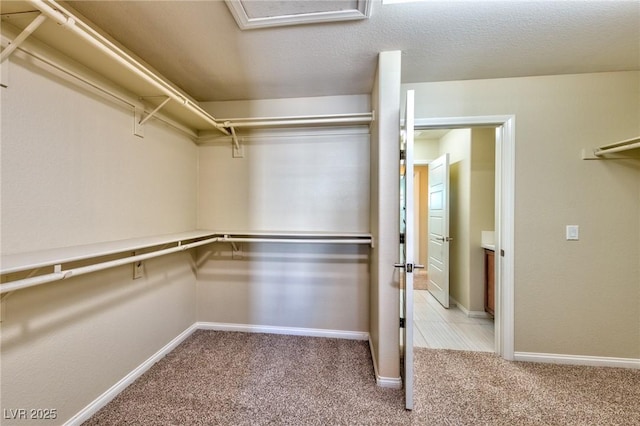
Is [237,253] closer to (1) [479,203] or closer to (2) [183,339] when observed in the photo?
(2) [183,339]

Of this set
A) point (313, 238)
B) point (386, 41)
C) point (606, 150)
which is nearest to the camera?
point (386, 41)

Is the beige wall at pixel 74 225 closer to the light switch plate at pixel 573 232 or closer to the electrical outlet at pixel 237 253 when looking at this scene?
the electrical outlet at pixel 237 253

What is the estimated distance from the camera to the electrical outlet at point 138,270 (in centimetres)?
167

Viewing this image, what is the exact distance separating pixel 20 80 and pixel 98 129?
0.36 meters

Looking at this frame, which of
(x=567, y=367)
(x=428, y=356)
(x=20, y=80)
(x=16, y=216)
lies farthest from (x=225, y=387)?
(x=567, y=367)

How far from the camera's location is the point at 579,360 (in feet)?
6.18

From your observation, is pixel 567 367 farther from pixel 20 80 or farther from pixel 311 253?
pixel 20 80

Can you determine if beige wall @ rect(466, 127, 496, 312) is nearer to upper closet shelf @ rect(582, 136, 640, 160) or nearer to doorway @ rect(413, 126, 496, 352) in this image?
doorway @ rect(413, 126, 496, 352)

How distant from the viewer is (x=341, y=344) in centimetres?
216

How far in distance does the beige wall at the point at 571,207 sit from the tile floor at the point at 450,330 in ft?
1.28

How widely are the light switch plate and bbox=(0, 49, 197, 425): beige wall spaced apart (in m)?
3.29

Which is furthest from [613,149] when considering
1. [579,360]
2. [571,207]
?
[579,360]

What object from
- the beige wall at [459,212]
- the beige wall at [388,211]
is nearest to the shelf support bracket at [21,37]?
the beige wall at [388,211]

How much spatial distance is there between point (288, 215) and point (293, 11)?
1538 mm
